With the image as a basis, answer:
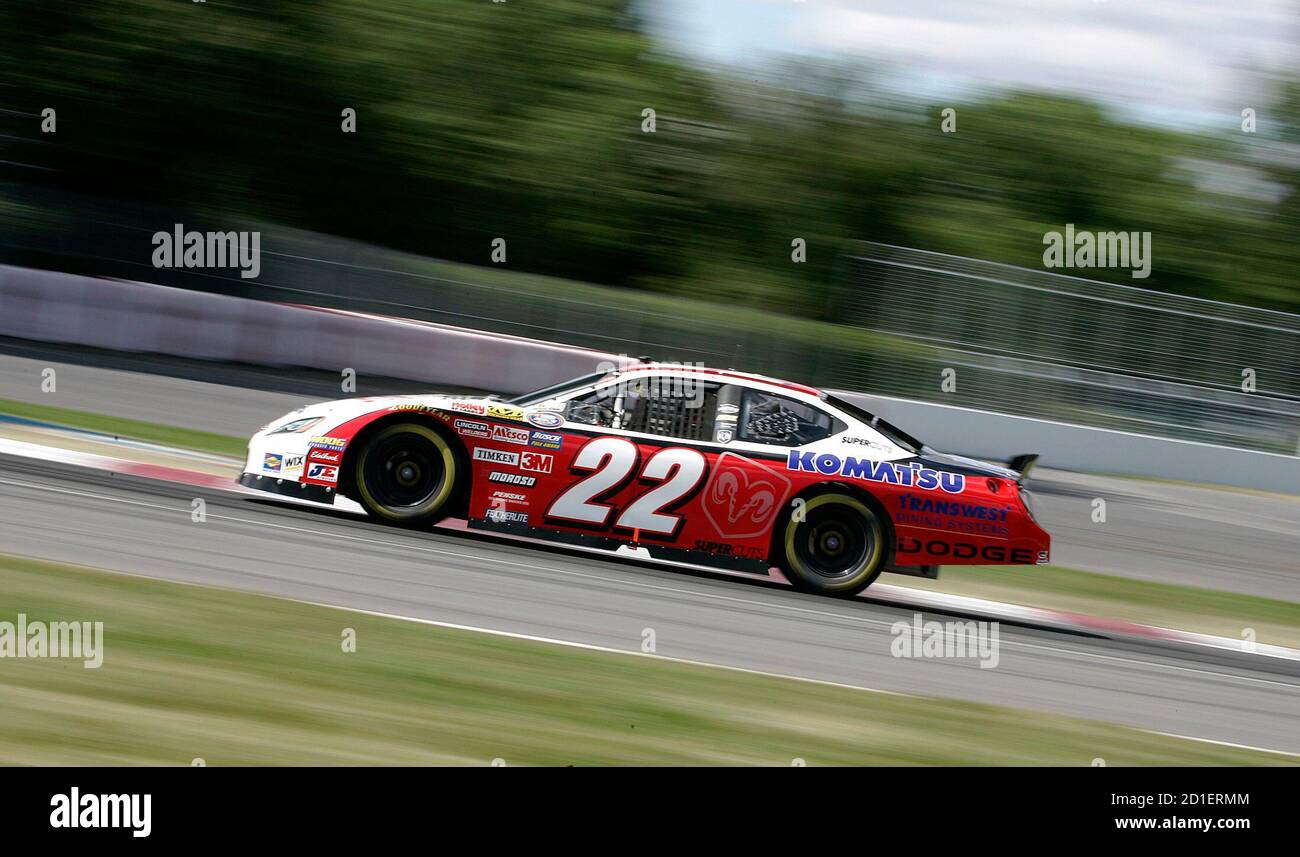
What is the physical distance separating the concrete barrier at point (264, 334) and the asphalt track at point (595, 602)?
24.0ft

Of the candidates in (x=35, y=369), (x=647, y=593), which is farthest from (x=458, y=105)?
(x=647, y=593)

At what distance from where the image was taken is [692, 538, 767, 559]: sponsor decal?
348 inches

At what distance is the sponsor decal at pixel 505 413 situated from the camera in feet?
29.0

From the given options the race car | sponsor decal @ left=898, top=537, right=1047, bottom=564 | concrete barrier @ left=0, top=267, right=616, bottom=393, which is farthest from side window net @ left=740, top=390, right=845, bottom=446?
concrete barrier @ left=0, top=267, right=616, bottom=393

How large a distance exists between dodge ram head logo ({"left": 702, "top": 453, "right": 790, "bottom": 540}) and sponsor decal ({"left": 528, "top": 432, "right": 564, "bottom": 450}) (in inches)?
41.2

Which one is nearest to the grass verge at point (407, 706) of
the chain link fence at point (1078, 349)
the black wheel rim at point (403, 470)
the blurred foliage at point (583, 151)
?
the black wheel rim at point (403, 470)

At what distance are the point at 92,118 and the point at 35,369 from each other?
6232 millimetres

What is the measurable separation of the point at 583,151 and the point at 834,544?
1497 cm

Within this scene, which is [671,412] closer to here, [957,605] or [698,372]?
[698,372]

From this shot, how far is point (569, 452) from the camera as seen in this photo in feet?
28.7
